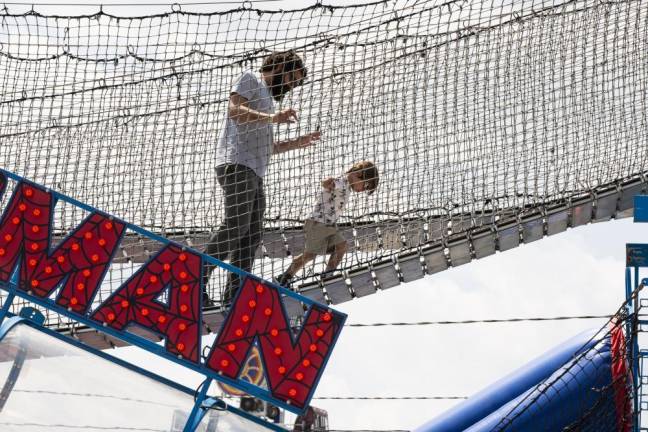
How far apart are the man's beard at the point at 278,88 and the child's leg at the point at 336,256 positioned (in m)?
0.82

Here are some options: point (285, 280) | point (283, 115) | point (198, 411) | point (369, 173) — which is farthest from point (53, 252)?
point (369, 173)

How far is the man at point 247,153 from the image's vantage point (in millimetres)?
7098

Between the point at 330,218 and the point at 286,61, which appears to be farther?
the point at 330,218

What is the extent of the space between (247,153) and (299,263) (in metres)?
0.71

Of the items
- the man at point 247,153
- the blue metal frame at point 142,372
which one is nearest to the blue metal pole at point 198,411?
the blue metal frame at point 142,372

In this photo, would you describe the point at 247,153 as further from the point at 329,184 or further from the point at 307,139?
the point at 329,184

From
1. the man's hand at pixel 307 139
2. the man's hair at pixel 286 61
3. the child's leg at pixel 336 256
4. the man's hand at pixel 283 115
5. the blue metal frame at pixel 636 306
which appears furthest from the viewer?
the child's leg at pixel 336 256

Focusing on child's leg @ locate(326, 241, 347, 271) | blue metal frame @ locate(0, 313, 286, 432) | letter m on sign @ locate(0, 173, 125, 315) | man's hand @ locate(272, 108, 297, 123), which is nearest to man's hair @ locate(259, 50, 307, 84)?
man's hand @ locate(272, 108, 297, 123)

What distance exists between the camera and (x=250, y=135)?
7211 mm

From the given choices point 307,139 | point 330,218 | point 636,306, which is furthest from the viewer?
point 330,218

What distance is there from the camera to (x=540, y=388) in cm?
612

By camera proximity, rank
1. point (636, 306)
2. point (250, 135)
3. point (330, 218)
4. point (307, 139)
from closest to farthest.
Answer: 1. point (636, 306)
2. point (250, 135)
3. point (307, 139)
4. point (330, 218)

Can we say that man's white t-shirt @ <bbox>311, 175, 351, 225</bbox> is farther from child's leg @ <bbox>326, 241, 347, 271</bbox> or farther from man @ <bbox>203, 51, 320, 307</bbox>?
man @ <bbox>203, 51, 320, 307</bbox>

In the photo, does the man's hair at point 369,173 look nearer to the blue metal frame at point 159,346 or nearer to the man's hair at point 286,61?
the man's hair at point 286,61
